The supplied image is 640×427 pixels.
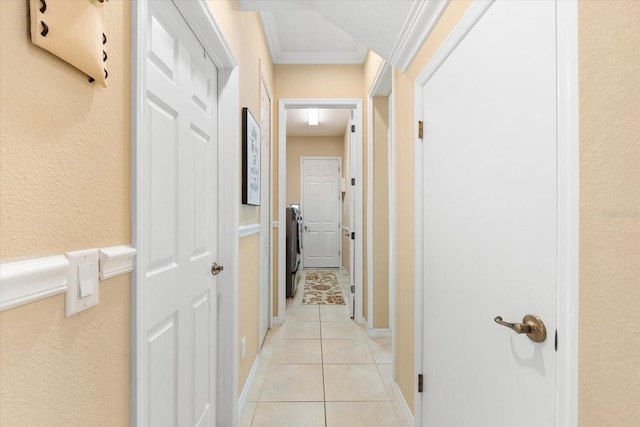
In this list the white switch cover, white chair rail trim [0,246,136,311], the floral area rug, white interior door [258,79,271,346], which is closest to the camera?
white chair rail trim [0,246,136,311]

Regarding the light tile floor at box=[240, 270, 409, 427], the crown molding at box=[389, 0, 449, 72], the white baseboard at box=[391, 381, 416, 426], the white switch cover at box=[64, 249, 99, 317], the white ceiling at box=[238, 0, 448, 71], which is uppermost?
the white ceiling at box=[238, 0, 448, 71]

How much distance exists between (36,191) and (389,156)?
9.16 ft

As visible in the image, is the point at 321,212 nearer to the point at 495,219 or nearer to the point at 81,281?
the point at 495,219

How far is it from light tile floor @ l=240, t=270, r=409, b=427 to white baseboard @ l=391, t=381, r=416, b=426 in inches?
1.1

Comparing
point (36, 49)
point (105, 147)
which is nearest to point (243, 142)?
point (105, 147)

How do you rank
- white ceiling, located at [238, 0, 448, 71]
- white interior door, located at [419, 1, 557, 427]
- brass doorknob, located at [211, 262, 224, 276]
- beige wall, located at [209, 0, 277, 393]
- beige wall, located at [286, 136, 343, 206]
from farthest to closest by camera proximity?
1. beige wall, located at [286, 136, 343, 206]
2. beige wall, located at [209, 0, 277, 393]
3. brass doorknob, located at [211, 262, 224, 276]
4. white ceiling, located at [238, 0, 448, 71]
5. white interior door, located at [419, 1, 557, 427]

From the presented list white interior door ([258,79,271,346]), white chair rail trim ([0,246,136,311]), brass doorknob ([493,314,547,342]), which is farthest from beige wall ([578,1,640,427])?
white interior door ([258,79,271,346])

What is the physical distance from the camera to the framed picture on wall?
6.25 ft

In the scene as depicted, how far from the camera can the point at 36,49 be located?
1.69ft

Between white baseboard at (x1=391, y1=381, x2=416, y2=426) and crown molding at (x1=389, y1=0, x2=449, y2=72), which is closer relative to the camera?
crown molding at (x1=389, y1=0, x2=449, y2=72)

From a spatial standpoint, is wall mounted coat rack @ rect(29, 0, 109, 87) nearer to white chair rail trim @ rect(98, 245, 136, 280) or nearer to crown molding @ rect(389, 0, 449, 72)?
white chair rail trim @ rect(98, 245, 136, 280)

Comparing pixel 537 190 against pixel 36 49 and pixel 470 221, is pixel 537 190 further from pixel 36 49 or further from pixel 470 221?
pixel 36 49

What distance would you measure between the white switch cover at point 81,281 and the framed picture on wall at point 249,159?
4.14 ft

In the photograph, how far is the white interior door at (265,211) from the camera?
8.94ft
